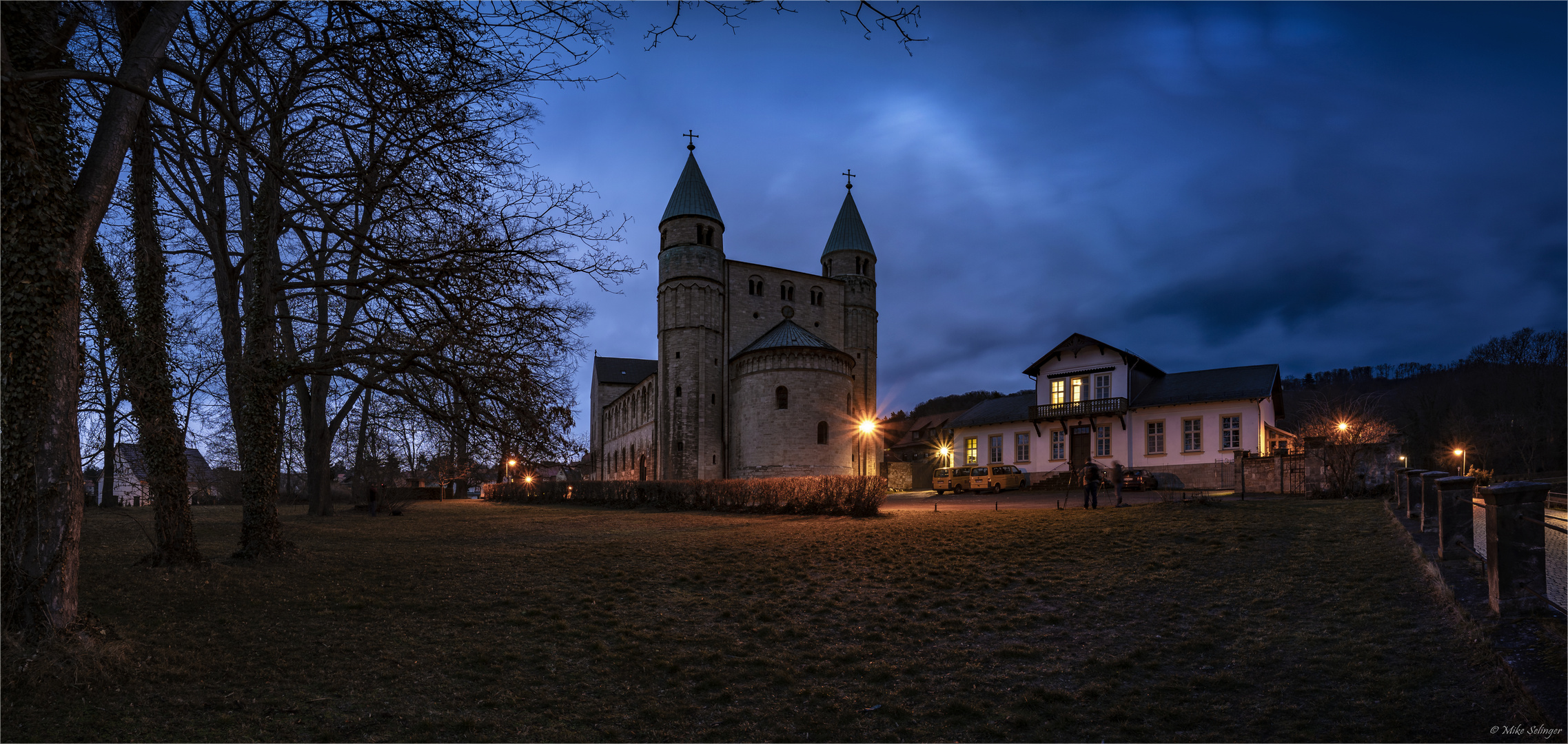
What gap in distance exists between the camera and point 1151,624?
312 inches

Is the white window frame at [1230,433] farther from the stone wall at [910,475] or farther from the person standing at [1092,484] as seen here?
the stone wall at [910,475]

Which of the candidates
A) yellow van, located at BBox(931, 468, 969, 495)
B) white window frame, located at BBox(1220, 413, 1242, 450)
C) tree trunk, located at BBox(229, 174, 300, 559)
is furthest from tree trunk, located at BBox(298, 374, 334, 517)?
white window frame, located at BBox(1220, 413, 1242, 450)

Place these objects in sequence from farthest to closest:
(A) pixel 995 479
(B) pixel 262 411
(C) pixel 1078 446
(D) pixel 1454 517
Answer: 1. (C) pixel 1078 446
2. (A) pixel 995 479
3. (B) pixel 262 411
4. (D) pixel 1454 517

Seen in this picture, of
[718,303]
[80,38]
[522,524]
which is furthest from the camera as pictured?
[718,303]

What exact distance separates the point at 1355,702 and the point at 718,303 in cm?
4191

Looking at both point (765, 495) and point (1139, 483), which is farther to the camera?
point (1139, 483)

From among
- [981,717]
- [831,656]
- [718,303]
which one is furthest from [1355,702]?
[718,303]

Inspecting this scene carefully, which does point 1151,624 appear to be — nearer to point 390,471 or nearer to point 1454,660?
point 1454,660

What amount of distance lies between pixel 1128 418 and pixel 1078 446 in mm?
2913

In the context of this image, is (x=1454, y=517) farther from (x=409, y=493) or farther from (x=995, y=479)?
(x=409, y=493)

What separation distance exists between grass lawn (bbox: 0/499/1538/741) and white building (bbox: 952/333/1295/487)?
22271mm

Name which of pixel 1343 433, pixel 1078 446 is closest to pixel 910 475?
pixel 1078 446

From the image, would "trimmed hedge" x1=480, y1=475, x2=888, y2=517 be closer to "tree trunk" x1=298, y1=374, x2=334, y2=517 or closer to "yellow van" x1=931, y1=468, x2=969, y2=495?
"tree trunk" x1=298, y1=374, x2=334, y2=517

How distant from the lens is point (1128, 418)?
36062 millimetres
